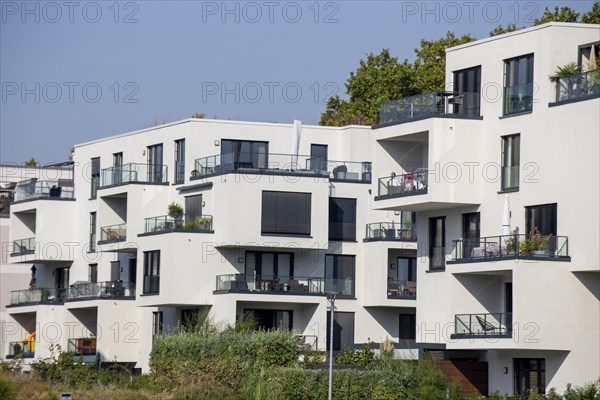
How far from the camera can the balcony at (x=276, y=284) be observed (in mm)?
67500

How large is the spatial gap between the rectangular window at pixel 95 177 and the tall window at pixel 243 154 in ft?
36.6

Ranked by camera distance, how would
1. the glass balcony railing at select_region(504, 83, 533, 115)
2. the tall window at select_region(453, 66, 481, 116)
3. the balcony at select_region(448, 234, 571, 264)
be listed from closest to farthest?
the balcony at select_region(448, 234, 571, 264), the glass balcony railing at select_region(504, 83, 533, 115), the tall window at select_region(453, 66, 481, 116)

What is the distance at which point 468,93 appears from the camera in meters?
56.2

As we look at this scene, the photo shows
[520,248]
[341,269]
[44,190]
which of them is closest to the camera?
[520,248]

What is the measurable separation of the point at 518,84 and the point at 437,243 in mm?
7688

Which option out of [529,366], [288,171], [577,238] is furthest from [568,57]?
[288,171]

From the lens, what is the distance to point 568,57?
172ft

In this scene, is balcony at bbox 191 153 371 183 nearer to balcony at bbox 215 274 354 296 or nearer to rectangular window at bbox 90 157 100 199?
balcony at bbox 215 274 354 296

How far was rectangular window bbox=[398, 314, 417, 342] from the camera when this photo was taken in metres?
71.8

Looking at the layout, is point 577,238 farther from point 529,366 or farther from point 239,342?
point 239,342

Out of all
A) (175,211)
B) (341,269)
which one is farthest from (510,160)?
(175,211)

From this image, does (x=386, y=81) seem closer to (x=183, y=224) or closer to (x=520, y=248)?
(x=183, y=224)

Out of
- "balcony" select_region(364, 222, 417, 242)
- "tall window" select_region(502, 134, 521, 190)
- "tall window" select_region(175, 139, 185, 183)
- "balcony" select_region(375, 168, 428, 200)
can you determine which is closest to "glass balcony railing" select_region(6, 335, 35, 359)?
"tall window" select_region(175, 139, 185, 183)

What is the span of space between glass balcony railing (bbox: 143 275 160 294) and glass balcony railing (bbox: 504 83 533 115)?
22.8 m
